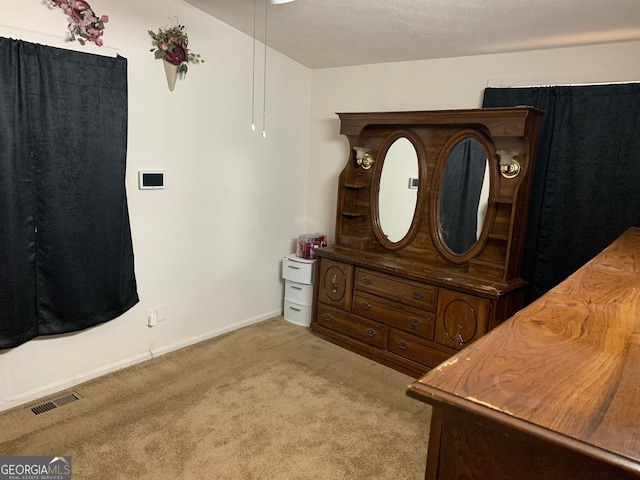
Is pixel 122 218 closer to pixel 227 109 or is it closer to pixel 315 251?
pixel 227 109

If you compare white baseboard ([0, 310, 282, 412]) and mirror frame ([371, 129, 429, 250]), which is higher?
mirror frame ([371, 129, 429, 250])

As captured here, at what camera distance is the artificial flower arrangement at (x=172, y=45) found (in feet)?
9.30

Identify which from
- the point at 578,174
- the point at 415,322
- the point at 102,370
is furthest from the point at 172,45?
the point at 578,174

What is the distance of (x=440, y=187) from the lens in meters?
3.21

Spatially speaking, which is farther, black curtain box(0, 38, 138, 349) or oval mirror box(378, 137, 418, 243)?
oval mirror box(378, 137, 418, 243)

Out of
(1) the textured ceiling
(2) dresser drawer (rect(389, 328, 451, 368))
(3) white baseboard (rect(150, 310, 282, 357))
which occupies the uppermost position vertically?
(1) the textured ceiling

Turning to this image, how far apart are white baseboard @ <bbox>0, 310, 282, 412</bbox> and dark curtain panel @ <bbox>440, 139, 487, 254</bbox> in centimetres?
179

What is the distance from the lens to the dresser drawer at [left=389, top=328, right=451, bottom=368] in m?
2.97

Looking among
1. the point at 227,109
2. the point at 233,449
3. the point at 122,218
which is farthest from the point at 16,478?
the point at 227,109

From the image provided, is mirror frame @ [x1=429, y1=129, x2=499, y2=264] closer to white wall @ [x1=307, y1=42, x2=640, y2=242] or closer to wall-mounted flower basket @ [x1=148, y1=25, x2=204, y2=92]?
white wall @ [x1=307, y1=42, x2=640, y2=242]

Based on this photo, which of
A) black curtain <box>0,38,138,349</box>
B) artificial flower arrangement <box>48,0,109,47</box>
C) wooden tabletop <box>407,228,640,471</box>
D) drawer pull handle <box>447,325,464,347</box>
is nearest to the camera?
wooden tabletop <box>407,228,640,471</box>

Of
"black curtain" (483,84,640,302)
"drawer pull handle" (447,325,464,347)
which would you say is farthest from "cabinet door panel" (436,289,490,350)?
"black curtain" (483,84,640,302)

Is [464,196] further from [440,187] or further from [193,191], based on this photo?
[193,191]

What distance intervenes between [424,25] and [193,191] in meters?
1.85
